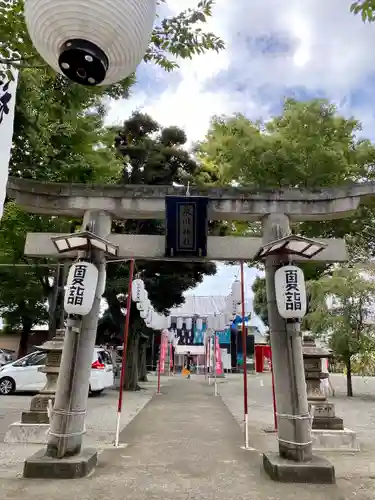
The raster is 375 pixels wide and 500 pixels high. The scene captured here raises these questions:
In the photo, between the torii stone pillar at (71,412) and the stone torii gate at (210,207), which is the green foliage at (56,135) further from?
the torii stone pillar at (71,412)

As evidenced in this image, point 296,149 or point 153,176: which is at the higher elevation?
point 296,149

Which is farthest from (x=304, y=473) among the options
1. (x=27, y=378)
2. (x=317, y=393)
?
(x=27, y=378)

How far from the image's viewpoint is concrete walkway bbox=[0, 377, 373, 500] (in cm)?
469

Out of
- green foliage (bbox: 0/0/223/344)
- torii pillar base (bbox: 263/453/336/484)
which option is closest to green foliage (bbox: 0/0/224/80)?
green foliage (bbox: 0/0/223/344)

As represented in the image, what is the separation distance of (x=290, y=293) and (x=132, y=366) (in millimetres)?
13532

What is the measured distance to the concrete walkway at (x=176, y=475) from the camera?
469 cm

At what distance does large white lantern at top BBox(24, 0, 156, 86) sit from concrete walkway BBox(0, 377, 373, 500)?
4.47 metres

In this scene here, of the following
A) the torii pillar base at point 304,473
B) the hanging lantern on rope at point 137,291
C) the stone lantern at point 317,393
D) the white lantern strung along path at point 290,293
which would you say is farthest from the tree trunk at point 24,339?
the torii pillar base at point 304,473

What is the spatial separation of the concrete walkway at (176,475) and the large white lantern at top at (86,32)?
4.47 meters

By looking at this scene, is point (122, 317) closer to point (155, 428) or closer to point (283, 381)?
point (155, 428)

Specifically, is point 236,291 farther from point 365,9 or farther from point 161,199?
point 365,9

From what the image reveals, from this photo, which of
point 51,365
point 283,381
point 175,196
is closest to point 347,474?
point 283,381

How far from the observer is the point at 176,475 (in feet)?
18.1

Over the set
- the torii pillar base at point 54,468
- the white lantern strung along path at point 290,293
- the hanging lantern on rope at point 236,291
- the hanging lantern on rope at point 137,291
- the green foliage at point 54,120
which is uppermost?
the green foliage at point 54,120
